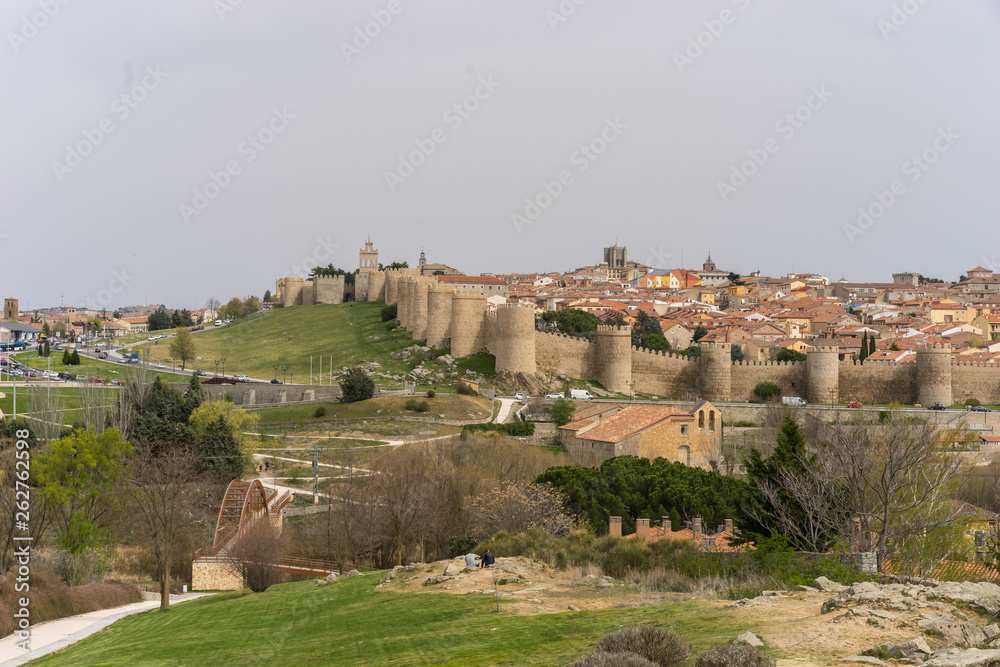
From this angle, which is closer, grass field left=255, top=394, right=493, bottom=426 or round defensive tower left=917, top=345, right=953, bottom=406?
grass field left=255, top=394, right=493, bottom=426

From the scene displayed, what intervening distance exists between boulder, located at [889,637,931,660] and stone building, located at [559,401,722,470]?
27842mm

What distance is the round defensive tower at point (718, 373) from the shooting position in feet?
164

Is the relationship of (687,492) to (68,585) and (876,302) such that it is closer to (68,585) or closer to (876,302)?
(68,585)

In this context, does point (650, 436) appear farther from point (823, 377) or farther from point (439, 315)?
point (439, 315)

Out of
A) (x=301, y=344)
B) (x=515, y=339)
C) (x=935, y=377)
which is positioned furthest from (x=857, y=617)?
(x=301, y=344)

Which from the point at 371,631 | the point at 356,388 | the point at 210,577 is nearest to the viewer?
the point at 371,631

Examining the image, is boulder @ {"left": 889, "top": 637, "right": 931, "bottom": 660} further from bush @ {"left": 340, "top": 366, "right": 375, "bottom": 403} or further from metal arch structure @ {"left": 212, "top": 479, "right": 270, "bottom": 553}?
bush @ {"left": 340, "top": 366, "right": 375, "bottom": 403}

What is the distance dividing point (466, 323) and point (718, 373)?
13.5 m

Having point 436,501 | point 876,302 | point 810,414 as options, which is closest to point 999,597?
point 436,501

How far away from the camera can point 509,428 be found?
41062 millimetres

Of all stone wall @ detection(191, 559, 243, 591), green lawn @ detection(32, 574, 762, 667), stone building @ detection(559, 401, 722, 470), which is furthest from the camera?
stone building @ detection(559, 401, 722, 470)

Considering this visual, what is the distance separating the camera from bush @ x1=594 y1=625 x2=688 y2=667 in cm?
886

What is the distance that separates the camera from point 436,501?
28531 mm

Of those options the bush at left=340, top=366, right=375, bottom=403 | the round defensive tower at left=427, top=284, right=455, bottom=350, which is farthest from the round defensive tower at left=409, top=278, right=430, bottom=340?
the bush at left=340, top=366, right=375, bottom=403
